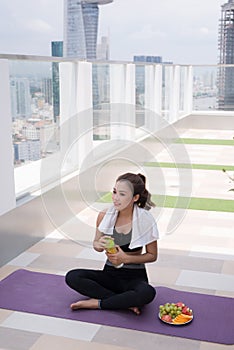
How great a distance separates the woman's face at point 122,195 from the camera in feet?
9.54

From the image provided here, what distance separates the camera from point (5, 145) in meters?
3.59

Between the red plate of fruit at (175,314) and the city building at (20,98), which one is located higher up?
the city building at (20,98)

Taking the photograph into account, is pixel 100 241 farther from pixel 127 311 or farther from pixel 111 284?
pixel 127 311

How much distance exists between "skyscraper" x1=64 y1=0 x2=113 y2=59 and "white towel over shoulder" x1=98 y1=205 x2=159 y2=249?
5.00m

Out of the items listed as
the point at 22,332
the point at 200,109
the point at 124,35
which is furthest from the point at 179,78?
the point at 22,332

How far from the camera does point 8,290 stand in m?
3.14

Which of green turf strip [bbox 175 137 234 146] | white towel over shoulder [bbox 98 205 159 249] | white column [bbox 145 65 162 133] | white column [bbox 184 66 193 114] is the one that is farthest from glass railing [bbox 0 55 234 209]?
white column [bbox 184 66 193 114]

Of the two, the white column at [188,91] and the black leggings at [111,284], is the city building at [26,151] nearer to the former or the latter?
the black leggings at [111,284]

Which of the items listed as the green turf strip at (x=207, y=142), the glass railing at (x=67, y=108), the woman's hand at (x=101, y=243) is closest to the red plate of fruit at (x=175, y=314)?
the woman's hand at (x=101, y=243)

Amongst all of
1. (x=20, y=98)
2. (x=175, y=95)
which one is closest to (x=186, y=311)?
(x=20, y=98)

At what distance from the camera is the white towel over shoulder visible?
2941mm

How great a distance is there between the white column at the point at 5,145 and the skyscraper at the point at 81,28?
13.6 feet

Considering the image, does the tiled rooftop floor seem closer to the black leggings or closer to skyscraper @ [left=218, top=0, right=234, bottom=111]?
the black leggings

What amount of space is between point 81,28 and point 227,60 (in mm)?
2849
